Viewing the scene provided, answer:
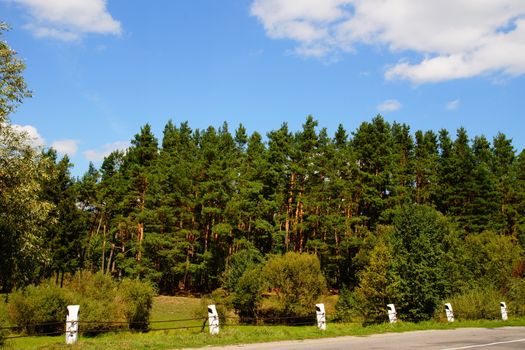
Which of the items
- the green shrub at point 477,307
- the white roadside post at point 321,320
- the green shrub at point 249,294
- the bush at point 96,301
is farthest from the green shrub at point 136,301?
the green shrub at point 477,307

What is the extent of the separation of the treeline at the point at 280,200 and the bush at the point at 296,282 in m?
12.8

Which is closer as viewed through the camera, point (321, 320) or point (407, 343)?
point (407, 343)

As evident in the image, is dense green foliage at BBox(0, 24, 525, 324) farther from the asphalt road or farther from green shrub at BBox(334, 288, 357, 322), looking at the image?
the asphalt road

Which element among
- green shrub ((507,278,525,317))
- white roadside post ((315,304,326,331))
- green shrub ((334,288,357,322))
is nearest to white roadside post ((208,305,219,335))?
white roadside post ((315,304,326,331))

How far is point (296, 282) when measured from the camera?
40.7 m

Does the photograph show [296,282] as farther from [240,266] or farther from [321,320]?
[321,320]

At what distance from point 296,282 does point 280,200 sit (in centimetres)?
1847

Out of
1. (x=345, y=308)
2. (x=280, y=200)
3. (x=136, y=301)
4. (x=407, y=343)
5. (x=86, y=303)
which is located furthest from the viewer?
(x=280, y=200)

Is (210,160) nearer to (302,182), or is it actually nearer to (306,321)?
(302,182)

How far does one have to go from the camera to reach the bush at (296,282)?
40062mm

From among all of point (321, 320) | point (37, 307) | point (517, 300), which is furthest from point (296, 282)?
point (321, 320)

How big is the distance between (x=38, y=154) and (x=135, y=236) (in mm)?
44967

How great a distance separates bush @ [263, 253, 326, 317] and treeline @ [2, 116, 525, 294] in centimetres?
1280

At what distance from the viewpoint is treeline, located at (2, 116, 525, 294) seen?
56.4m
